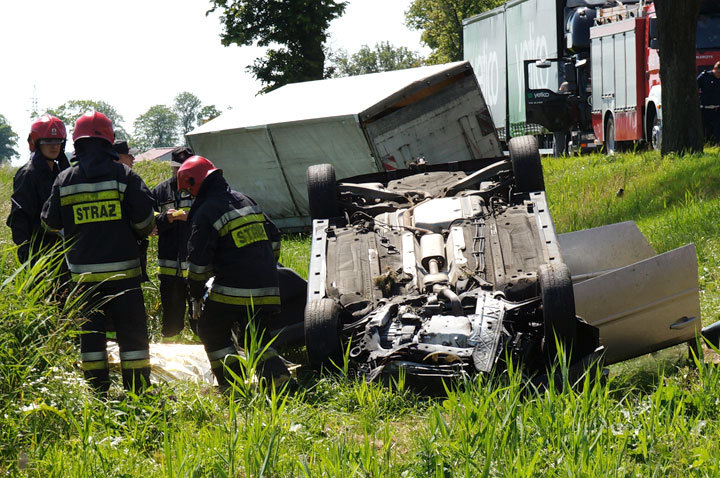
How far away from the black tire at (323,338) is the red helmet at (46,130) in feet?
7.07

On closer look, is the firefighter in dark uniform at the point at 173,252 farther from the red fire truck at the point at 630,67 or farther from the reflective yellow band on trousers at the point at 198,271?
the red fire truck at the point at 630,67

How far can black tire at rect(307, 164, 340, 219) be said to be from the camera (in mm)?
6289

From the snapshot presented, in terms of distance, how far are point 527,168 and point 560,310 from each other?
69.8 inches

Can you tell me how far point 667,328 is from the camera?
16.0 ft

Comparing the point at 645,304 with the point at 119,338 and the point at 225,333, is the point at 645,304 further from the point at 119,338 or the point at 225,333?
the point at 119,338

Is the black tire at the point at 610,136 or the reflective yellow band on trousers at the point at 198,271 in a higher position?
the black tire at the point at 610,136

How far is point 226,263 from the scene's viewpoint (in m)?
5.09

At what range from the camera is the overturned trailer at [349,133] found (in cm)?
1051

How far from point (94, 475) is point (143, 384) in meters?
1.47

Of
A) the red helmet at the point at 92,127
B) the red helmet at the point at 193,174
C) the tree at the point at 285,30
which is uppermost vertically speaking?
the tree at the point at 285,30

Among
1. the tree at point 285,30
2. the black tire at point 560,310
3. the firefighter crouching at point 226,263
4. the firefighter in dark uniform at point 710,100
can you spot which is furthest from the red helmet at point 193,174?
the tree at point 285,30

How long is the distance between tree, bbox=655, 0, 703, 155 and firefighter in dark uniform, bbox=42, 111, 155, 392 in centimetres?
804

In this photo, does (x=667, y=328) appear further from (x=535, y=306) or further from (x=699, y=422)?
(x=699, y=422)

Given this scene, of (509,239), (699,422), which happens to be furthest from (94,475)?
(509,239)
